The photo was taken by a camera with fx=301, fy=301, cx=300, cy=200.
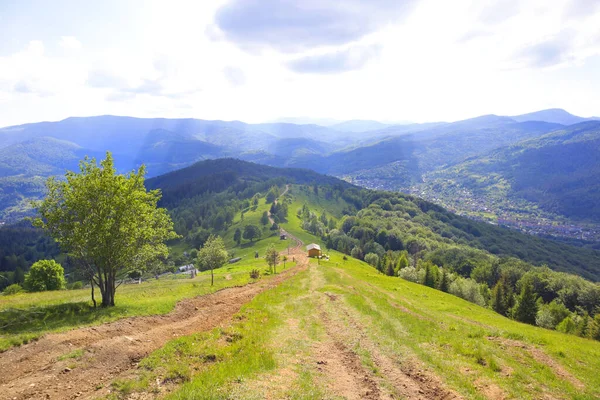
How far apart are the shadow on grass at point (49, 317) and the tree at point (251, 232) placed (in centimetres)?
14257

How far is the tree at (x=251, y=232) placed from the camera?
171250 millimetres

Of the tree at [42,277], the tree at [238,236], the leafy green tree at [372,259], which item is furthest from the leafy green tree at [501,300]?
the tree at [238,236]

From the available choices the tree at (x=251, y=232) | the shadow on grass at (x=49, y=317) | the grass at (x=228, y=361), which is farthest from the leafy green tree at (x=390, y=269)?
the shadow on grass at (x=49, y=317)

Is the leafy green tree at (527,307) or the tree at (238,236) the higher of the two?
the leafy green tree at (527,307)

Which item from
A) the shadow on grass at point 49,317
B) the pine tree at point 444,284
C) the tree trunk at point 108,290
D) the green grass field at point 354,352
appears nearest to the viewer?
the green grass field at point 354,352

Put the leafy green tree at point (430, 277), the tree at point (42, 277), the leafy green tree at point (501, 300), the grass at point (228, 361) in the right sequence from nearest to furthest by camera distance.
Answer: the grass at point (228, 361), the tree at point (42, 277), the leafy green tree at point (501, 300), the leafy green tree at point (430, 277)

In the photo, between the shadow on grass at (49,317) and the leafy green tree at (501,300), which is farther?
the leafy green tree at (501,300)

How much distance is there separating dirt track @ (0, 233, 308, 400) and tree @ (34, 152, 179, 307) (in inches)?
279

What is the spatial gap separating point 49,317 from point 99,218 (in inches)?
348

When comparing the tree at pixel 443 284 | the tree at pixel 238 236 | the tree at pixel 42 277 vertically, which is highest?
the tree at pixel 42 277

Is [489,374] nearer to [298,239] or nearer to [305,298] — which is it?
[305,298]

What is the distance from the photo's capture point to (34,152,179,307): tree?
27.3 meters

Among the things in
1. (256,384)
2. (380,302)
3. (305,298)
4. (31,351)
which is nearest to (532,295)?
(380,302)

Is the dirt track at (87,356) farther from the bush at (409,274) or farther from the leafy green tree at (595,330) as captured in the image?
the bush at (409,274)
